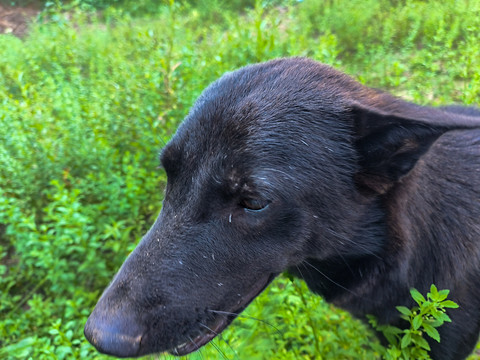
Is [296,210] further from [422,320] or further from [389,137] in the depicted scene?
[422,320]

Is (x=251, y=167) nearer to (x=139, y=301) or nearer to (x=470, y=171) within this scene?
(x=139, y=301)

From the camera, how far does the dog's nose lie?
1302 mm

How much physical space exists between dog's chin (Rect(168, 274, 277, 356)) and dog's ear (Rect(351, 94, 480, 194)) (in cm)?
71

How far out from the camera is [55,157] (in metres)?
3.17

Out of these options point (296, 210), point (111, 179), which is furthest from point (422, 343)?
point (111, 179)

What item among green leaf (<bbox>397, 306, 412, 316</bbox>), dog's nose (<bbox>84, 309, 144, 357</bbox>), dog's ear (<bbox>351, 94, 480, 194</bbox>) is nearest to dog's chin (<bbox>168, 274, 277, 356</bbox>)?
dog's nose (<bbox>84, 309, 144, 357</bbox>)

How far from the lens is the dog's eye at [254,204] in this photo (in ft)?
4.80

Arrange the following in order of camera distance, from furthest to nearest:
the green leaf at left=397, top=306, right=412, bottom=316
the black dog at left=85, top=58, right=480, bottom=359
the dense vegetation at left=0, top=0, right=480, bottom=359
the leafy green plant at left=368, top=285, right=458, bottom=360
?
1. the dense vegetation at left=0, top=0, right=480, bottom=359
2. the black dog at left=85, top=58, right=480, bottom=359
3. the green leaf at left=397, top=306, right=412, bottom=316
4. the leafy green plant at left=368, top=285, right=458, bottom=360

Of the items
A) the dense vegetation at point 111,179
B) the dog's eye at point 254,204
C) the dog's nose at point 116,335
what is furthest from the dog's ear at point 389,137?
the dog's nose at point 116,335

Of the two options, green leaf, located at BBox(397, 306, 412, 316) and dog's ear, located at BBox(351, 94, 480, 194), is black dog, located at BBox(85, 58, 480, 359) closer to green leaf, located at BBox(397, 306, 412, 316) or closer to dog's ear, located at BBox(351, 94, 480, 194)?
dog's ear, located at BBox(351, 94, 480, 194)

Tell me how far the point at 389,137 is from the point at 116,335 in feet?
4.50

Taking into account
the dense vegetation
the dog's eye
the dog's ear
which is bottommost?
the dense vegetation

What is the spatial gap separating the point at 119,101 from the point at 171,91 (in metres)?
0.56

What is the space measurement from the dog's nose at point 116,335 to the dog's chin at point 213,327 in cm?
22
